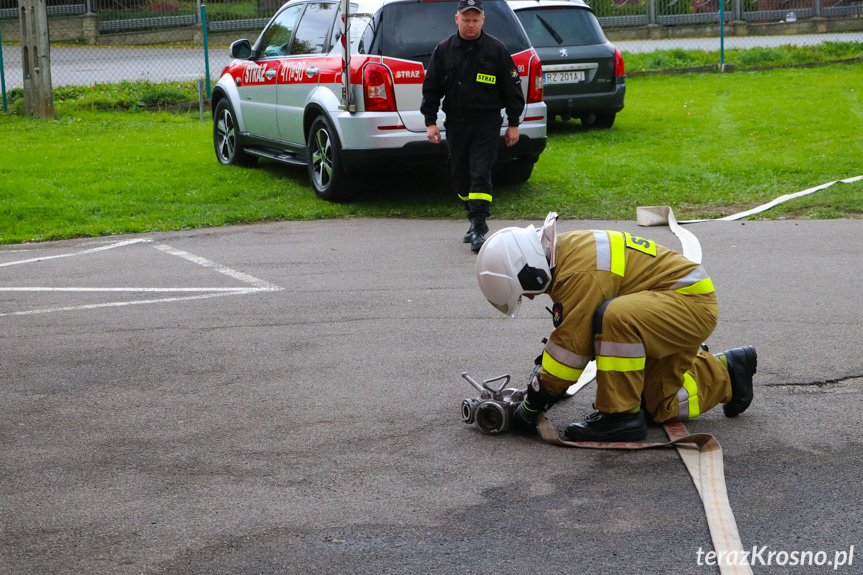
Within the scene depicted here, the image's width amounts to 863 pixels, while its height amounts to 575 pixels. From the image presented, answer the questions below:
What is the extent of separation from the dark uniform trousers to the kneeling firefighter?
13.4 ft

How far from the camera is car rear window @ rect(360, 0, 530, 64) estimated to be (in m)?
9.23

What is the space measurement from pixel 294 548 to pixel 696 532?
1343 mm

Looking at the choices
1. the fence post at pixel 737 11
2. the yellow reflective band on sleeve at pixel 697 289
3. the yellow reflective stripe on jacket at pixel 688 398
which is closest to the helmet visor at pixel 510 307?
the yellow reflective band on sleeve at pixel 697 289

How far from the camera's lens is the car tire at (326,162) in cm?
962

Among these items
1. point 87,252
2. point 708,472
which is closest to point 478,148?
point 87,252

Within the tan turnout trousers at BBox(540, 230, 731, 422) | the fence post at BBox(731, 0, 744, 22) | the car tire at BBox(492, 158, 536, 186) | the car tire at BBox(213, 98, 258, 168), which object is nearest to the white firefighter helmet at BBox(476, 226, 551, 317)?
the tan turnout trousers at BBox(540, 230, 731, 422)

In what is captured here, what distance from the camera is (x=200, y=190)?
428 inches

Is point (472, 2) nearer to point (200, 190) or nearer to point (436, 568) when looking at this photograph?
point (200, 190)

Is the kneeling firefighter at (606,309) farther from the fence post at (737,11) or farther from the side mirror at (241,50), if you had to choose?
the fence post at (737,11)

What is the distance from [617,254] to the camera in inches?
158

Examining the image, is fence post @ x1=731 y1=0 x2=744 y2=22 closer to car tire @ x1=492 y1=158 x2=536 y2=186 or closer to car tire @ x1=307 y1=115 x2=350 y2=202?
car tire @ x1=492 y1=158 x2=536 y2=186

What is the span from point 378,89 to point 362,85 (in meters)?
0.16

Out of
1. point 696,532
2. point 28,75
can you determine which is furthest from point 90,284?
point 28,75

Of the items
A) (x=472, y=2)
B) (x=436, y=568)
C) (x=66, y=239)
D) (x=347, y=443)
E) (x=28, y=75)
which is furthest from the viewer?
(x=28, y=75)
